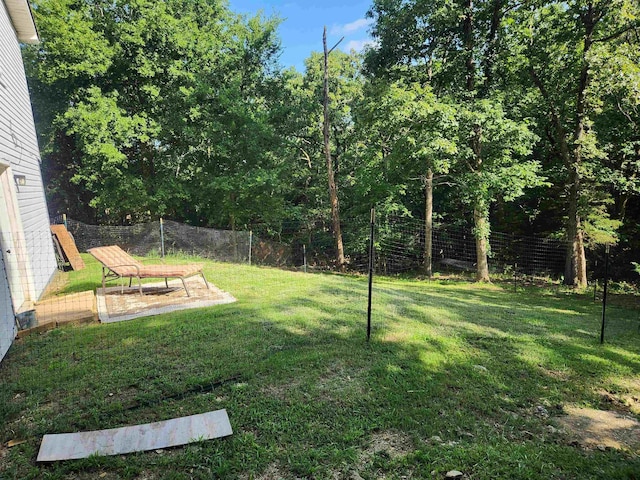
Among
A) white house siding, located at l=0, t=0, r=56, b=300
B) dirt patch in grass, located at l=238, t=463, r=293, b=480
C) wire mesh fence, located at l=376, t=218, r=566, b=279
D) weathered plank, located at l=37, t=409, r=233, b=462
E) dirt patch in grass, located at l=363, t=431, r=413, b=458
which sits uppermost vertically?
white house siding, located at l=0, t=0, r=56, b=300

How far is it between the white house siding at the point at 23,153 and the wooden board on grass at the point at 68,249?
753mm

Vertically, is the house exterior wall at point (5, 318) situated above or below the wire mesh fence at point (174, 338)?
above

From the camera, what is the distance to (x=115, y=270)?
5559 mm

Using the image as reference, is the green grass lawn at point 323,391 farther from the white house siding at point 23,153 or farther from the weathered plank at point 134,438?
the white house siding at point 23,153

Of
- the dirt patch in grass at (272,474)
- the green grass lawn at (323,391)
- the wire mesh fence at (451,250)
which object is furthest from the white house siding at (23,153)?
the wire mesh fence at (451,250)

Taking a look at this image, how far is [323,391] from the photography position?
290cm

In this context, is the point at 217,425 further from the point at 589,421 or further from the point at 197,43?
the point at 197,43

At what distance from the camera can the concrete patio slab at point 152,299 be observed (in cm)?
487

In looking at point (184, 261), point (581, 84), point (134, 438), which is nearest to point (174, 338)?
point (134, 438)

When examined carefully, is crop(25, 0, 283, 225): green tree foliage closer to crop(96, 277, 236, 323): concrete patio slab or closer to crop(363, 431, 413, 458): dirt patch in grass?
crop(96, 277, 236, 323): concrete patio slab

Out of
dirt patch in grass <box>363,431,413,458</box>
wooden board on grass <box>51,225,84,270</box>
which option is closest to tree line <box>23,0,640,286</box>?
wooden board on grass <box>51,225,84,270</box>

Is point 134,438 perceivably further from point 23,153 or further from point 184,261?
point 184,261

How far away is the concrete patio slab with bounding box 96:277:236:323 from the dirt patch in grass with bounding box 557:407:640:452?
14.4ft

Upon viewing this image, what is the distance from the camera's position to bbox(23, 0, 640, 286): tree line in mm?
9625
